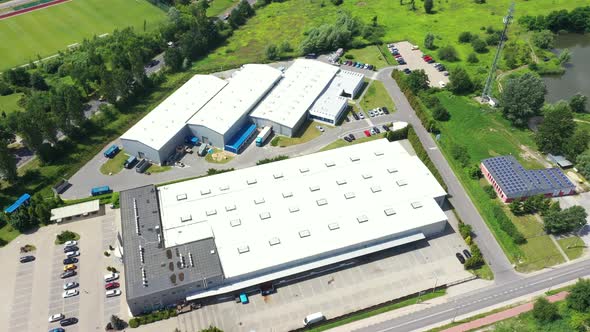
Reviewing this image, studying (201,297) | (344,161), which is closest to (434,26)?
(344,161)

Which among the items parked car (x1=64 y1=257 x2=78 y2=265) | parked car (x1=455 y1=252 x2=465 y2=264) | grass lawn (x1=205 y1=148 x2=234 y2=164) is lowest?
parked car (x1=64 y1=257 x2=78 y2=265)

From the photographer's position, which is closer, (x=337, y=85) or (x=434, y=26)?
(x=337, y=85)

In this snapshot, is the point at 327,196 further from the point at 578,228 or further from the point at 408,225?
the point at 578,228

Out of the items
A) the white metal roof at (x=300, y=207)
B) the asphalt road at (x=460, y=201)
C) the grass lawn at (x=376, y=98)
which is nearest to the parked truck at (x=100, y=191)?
the white metal roof at (x=300, y=207)

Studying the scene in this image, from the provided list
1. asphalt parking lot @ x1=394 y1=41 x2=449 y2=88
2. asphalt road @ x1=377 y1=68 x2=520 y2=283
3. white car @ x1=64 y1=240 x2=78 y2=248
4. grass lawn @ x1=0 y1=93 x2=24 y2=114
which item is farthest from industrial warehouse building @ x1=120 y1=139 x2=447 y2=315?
grass lawn @ x1=0 y1=93 x2=24 y2=114

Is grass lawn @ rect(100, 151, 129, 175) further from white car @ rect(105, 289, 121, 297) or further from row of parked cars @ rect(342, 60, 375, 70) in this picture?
row of parked cars @ rect(342, 60, 375, 70)

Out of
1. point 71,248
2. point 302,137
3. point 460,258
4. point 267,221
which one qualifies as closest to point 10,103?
point 71,248
